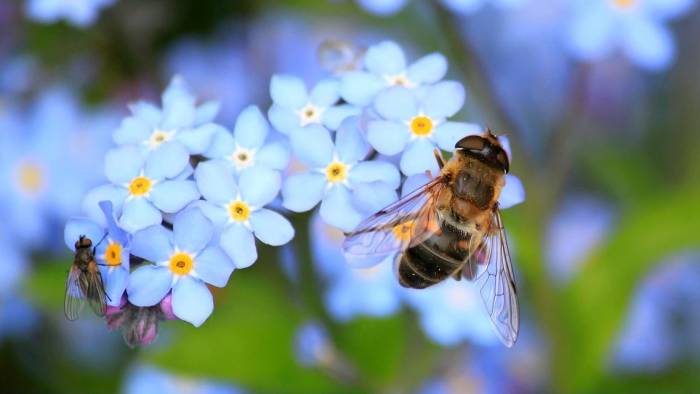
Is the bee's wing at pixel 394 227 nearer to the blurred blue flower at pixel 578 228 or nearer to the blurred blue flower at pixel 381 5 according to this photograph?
the blurred blue flower at pixel 381 5

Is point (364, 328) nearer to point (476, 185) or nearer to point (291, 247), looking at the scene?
point (291, 247)

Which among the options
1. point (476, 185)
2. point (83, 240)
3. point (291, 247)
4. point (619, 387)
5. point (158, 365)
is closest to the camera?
point (83, 240)

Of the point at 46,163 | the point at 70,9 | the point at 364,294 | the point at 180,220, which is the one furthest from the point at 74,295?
the point at 46,163

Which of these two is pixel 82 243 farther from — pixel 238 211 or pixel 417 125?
pixel 417 125

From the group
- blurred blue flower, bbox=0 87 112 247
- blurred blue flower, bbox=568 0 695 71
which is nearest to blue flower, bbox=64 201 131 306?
blurred blue flower, bbox=0 87 112 247

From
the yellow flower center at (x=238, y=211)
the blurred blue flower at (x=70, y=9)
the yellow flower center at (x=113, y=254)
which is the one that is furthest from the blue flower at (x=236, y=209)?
the blurred blue flower at (x=70, y=9)

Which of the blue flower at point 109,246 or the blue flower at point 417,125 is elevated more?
the blue flower at point 417,125

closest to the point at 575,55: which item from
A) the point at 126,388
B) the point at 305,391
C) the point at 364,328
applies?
the point at 364,328

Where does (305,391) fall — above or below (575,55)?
below
